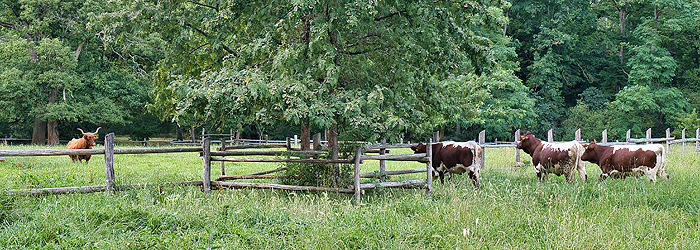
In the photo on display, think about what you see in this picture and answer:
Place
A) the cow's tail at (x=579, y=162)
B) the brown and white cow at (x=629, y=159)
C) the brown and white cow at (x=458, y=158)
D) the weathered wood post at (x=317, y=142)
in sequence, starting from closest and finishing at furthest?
the weathered wood post at (x=317, y=142)
the brown and white cow at (x=629, y=159)
the brown and white cow at (x=458, y=158)
the cow's tail at (x=579, y=162)

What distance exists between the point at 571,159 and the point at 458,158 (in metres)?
2.24

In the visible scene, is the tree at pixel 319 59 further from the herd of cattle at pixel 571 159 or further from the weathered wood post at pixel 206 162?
the herd of cattle at pixel 571 159

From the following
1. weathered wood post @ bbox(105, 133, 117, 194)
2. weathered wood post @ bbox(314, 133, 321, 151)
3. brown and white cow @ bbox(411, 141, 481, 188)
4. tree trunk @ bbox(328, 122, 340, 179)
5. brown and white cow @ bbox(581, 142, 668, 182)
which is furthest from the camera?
brown and white cow @ bbox(411, 141, 481, 188)

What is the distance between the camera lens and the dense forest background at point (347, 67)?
8.34m

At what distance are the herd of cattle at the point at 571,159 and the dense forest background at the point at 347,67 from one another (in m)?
0.89

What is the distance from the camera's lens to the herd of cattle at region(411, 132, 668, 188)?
1059cm

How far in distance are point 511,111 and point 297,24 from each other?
84.5ft

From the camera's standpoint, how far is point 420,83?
32.1 ft

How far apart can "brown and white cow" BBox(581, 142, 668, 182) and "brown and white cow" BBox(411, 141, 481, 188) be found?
2.46 meters

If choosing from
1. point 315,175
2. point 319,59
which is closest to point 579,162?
point 315,175

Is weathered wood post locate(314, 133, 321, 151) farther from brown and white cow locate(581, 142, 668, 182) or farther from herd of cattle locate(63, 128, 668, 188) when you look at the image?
brown and white cow locate(581, 142, 668, 182)

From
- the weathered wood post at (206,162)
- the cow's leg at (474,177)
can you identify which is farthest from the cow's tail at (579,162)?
the weathered wood post at (206,162)

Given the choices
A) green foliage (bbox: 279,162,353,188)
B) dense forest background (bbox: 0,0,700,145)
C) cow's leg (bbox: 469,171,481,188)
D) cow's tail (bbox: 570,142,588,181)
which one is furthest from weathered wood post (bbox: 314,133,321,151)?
cow's tail (bbox: 570,142,588,181)

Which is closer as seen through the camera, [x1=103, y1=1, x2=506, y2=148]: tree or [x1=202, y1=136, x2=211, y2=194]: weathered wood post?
[x1=103, y1=1, x2=506, y2=148]: tree
